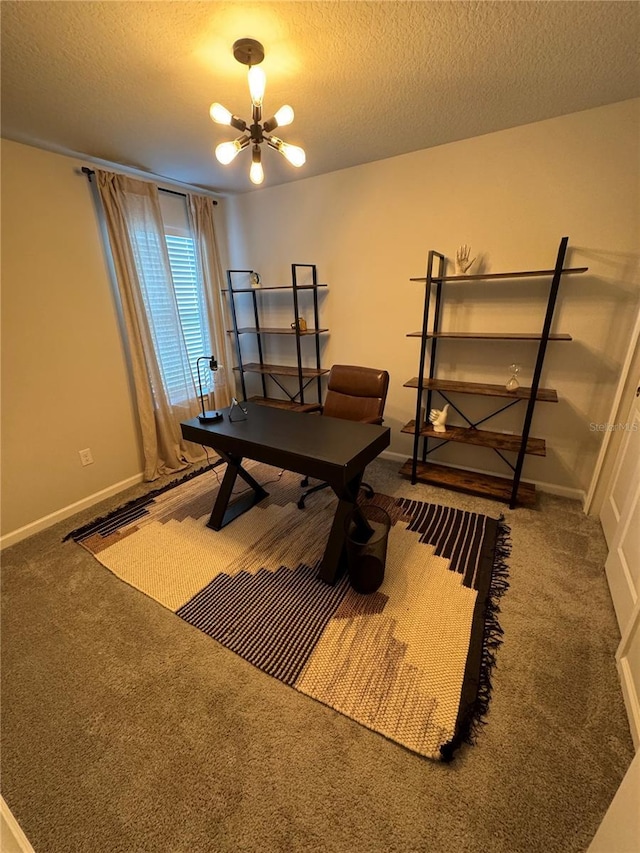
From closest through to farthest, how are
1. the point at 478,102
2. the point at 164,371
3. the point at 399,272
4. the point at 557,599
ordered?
the point at 557,599, the point at 478,102, the point at 399,272, the point at 164,371

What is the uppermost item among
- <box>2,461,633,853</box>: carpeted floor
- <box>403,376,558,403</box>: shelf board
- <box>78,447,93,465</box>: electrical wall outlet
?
<box>403,376,558,403</box>: shelf board

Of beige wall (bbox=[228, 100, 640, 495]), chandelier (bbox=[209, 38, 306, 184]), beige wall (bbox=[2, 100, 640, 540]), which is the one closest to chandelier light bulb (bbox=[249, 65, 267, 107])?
chandelier (bbox=[209, 38, 306, 184])

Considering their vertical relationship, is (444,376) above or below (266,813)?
above

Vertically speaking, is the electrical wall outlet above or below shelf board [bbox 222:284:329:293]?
below

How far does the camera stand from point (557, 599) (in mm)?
1758

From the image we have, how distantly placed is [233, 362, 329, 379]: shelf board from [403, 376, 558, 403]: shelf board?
91 cm

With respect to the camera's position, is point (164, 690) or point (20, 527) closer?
point (164, 690)

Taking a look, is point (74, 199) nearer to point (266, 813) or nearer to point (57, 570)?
point (57, 570)

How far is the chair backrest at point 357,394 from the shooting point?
2.56 metres

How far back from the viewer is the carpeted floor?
103cm

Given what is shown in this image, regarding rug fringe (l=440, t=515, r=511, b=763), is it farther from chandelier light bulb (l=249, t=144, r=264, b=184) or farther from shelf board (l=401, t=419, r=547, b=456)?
chandelier light bulb (l=249, t=144, r=264, b=184)

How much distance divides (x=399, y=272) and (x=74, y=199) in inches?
94.9

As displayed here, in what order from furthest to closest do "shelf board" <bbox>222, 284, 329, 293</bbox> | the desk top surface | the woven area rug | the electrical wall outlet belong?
1. "shelf board" <bbox>222, 284, 329, 293</bbox>
2. the electrical wall outlet
3. the desk top surface
4. the woven area rug

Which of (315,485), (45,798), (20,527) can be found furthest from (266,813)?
(20,527)
